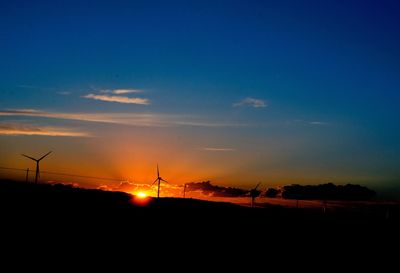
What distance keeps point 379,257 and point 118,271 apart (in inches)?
2621

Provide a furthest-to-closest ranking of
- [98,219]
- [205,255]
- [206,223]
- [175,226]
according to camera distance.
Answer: [206,223]
[175,226]
[98,219]
[205,255]

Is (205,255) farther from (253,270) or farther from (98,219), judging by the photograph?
(98,219)

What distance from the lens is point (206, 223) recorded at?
110 metres

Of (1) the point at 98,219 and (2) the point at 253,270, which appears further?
(1) the point at 98,219

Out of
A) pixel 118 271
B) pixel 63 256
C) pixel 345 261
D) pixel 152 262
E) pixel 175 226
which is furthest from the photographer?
pixel 175 226

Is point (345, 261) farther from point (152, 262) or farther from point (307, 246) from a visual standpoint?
point (152, 262)

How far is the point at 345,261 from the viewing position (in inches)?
3314

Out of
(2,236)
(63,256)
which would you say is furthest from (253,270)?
(2,236)

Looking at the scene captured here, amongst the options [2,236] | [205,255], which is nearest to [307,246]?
[205,255]

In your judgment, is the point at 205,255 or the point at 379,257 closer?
the point at 205,255

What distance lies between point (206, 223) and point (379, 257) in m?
41.6

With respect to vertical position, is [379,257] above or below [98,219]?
below

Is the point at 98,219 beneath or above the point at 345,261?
above

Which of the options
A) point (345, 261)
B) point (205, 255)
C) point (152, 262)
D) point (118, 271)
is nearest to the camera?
point (118, 271)
